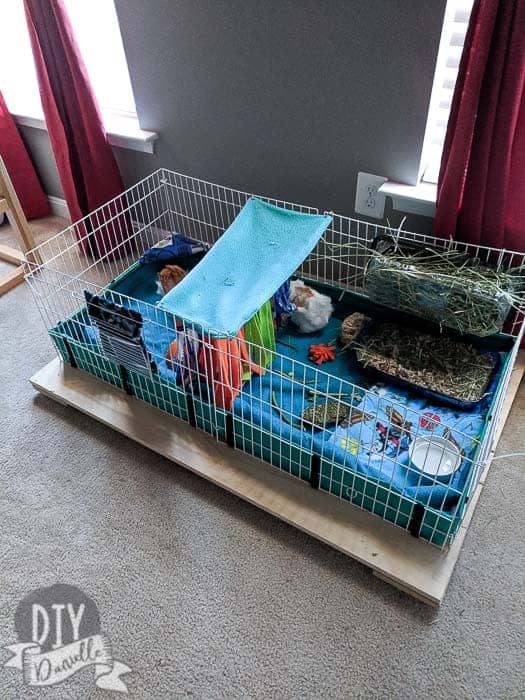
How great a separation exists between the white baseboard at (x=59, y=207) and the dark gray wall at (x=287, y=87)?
0.85 meters

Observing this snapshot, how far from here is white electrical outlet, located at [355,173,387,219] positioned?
1.78 metres

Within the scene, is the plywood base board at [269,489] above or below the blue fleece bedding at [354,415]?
below

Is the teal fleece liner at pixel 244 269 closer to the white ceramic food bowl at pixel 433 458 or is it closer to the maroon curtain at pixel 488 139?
the maroon curtain at pixel 488 139

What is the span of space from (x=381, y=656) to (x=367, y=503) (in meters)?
0.34

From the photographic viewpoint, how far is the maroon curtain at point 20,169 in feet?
8.22

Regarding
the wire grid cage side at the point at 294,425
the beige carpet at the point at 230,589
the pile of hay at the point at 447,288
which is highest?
the pile of hay at the point at 447,288

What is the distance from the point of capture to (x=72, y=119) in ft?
7.06

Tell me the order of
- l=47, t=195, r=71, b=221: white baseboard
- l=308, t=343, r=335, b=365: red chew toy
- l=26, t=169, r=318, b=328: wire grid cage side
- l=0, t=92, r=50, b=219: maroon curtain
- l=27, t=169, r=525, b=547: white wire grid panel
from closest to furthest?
1. l=27, t=169, r=525, b=547: white wire grid panel
2. l=308, t=343, r=335, b=365: red chew toy
3. l=26, t=169, r=318, b=328: wire grid cage side
4. l=0, t=92, r=50, b=219: maroon curtain
5. l=47, t=195, r=71, b=221: white baseboard

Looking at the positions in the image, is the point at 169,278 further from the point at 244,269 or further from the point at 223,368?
the point at 223,368

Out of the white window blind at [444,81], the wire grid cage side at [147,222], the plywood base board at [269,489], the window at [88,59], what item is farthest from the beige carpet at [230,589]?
the window at [88,59]

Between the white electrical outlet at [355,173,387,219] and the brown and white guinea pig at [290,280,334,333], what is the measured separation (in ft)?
1.13

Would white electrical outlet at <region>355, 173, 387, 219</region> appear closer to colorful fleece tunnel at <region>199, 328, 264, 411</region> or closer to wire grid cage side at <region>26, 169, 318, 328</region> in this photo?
wire grid cage side at <region>26, 169, 318, 328</region>

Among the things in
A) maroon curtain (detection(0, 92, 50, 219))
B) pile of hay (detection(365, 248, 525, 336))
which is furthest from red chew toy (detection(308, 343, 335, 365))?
maroon curtain (detection(0, 92, 50, 219))

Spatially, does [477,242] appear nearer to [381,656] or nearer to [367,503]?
[367,503]
